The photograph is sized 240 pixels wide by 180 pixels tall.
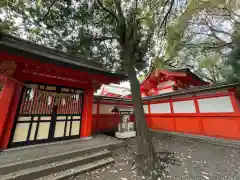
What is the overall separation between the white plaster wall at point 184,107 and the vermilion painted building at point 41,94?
14.9 ft

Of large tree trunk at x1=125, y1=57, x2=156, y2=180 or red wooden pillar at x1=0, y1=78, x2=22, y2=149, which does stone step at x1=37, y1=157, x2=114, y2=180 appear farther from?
red wooden pillar at x1=0, y1=78, x2=22, y2=149

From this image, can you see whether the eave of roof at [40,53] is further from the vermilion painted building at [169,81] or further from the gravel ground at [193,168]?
the vermilion painted building at [169,81]

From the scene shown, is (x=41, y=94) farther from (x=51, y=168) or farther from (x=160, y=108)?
(x=160, y=108)

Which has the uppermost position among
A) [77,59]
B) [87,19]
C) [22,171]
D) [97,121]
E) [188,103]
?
[87,19]

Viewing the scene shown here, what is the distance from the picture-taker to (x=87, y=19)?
5.28m

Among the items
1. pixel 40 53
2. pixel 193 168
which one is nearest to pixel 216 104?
pixel 193 168

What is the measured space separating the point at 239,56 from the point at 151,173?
4.73 metres

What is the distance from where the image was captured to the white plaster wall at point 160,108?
27.2ft

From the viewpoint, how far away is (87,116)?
19.0ft

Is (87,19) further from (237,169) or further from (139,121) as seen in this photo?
(237,169)

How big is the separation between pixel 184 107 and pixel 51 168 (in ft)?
23.7

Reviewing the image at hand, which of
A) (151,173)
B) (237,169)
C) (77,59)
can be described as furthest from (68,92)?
(237,169)

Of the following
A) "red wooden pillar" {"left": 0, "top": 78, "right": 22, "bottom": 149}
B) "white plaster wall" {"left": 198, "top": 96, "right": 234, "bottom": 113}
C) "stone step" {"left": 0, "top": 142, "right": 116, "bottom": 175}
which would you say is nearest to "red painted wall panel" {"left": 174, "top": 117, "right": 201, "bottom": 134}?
"white plaster wall" {"left": 198, "top": 96, "right": 234, "bottom": 113}

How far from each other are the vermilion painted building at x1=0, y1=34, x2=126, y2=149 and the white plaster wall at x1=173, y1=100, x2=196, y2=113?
4.55m
